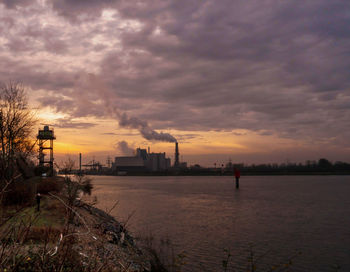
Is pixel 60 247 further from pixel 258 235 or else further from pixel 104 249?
pixel 258 235

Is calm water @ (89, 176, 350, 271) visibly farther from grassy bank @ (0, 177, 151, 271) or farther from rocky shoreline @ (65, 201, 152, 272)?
grassy bank @ (0, 177, 151, 271)

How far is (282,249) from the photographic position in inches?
763

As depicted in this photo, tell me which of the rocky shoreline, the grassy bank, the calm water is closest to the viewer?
the grassy bank

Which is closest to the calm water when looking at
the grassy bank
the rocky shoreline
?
the rocky shoreline

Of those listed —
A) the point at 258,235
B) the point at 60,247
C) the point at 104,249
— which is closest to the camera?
the point at 104,249

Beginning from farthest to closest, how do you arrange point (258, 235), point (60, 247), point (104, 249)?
point (258, 235), point (60, 247), point (104, 249)

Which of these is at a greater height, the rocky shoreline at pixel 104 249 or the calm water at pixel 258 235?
the rocky shoreline at pixel 104 249

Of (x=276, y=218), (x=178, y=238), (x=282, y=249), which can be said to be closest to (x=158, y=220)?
(x=178, y=238)

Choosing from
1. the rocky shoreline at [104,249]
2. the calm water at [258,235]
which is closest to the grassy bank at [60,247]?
the rocky shoreline at [104,249]

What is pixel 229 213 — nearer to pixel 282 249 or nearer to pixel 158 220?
pixel 158 220

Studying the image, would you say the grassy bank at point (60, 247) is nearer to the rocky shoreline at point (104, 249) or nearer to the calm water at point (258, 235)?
the rocky shoreline at point (104, 249)

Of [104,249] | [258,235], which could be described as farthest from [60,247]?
[258,235]

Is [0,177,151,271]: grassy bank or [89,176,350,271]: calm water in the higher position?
[0,177,151,271]: grassy bank

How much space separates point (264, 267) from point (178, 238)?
7853mm
